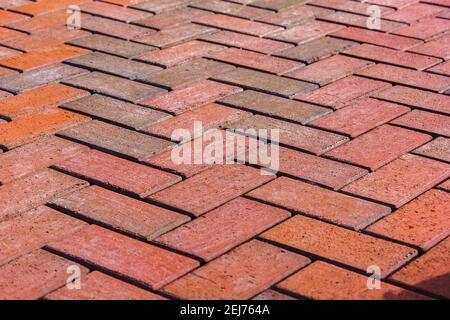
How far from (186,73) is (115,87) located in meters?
0.29

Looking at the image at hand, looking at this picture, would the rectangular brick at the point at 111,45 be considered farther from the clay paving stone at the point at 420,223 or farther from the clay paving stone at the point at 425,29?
the clay paving stone at the point at 420,223

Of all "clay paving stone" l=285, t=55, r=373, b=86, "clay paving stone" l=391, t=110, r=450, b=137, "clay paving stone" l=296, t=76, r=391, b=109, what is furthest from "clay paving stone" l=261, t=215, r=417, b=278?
"clay paving stone" l=285, t=55, r=373, b=86

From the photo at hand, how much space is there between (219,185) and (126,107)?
69cm

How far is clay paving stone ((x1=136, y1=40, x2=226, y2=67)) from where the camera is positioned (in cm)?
387

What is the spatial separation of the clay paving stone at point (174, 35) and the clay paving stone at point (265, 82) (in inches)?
16.6

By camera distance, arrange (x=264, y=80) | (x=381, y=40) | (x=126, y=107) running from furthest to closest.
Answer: (x=381, y=40) < (x=264, y=80) < (x=126, y=107)

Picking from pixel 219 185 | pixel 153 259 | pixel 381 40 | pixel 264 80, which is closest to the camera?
pixel 153 259

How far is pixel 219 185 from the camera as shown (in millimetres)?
2898

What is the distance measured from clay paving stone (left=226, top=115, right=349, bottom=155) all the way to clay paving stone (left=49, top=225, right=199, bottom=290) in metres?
0.77

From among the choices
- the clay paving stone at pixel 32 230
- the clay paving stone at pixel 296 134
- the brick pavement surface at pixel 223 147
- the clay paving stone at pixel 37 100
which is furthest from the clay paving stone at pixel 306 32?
the clay paving stone at pixel 32 230

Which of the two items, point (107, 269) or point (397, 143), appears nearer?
point (107, 269)

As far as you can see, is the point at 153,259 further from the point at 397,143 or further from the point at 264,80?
the point at 264,80

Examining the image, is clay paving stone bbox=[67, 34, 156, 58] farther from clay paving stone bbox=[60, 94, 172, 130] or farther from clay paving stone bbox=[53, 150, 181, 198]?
clay paving stone bbox=[53, 150, 181, 198]
